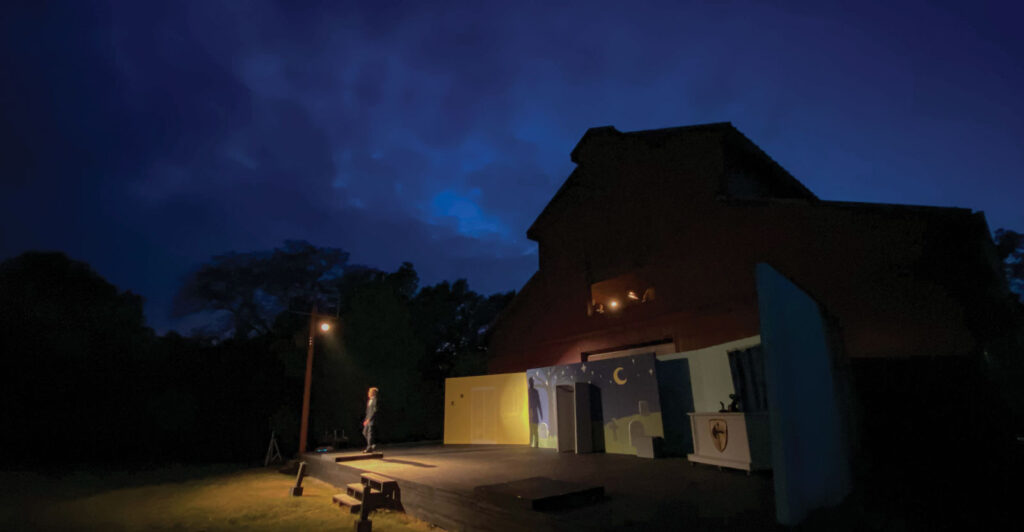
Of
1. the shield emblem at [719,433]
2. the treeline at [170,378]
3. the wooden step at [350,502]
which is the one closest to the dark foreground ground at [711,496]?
the shield emblem at [719,433]

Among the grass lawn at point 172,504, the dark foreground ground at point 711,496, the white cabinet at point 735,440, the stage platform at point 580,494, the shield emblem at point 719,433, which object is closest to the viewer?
the dark foreground ground at point 711,496

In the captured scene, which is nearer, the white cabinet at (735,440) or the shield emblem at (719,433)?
the white cabinet at (735,440)

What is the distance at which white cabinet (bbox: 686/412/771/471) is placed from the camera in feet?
19.8

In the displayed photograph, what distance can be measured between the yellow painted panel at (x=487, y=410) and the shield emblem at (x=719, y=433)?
625 cm

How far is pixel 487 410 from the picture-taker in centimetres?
1284

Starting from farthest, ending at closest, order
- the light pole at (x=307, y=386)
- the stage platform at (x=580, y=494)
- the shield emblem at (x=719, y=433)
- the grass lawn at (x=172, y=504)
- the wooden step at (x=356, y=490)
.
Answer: the light pole at (x=307, y=386) < the wooden step at (x=356, y=490) < the shield emblem at (x=719, y=433) < the grass lawn at (x=172, y=504) < the stage platform at (x=580, y=494)

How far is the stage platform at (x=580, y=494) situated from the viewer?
3.86 meters

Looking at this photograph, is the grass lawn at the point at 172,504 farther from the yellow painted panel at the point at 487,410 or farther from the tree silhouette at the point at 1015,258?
the tree silhouette at the point at 1015,258

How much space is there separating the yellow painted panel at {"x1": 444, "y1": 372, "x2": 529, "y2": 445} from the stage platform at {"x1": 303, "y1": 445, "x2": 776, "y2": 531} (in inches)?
156

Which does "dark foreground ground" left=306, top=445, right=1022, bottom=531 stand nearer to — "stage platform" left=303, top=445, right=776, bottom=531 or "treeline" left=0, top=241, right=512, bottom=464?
"stage platform" left=303, top=445, right=776, bottom=531

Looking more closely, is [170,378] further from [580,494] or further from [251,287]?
[580,494]

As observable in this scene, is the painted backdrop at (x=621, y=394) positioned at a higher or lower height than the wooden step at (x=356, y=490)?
higher

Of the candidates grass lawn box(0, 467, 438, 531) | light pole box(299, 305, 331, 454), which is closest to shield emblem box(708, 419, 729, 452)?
grass lawn box(0, 467, 438, 531)

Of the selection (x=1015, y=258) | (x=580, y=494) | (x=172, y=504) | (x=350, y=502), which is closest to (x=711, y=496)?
(x=580, y=494)
